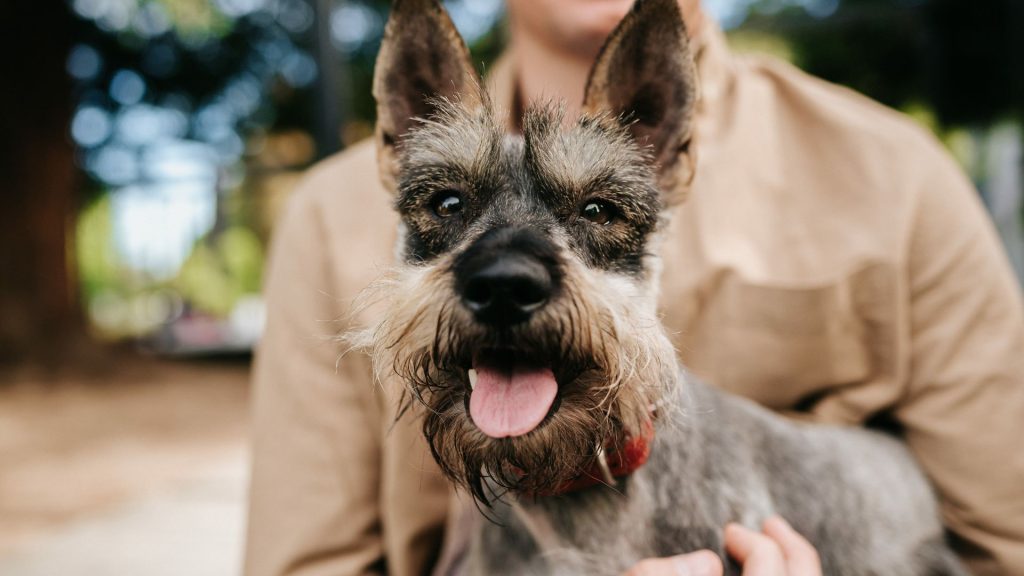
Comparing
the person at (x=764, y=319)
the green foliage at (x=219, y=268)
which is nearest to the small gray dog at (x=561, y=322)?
the person at (x=764, y=319)

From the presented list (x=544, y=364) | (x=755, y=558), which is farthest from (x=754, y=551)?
(x=544, y=364)

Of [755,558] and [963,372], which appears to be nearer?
[755,558]

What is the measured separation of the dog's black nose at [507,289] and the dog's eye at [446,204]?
374 millimetres

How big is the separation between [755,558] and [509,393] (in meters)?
0.75

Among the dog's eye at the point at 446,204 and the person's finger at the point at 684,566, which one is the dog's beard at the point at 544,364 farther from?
the person's finger at the point at 684,566

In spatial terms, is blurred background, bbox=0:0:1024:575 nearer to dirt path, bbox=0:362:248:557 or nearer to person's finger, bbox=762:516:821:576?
dirt path, bbox=0:362:248:557

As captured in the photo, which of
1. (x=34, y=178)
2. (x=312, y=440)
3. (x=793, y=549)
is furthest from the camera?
(x=34, y=178)

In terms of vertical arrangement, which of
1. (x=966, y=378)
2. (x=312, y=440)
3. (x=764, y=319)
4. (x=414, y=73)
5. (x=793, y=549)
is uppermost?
(x=414, y=73)

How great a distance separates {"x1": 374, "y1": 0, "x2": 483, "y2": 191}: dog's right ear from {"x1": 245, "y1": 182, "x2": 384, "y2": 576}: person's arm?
721 millimetres

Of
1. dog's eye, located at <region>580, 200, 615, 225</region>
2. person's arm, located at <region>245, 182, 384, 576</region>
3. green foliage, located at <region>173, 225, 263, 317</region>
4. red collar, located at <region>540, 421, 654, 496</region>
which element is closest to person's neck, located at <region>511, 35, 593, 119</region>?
dog's eye, located at <region>580, 200, 615, 225</region>

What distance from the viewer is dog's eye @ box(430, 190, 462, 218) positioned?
201 centimetres

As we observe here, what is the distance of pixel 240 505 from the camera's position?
6.38m

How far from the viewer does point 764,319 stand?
2.57 m

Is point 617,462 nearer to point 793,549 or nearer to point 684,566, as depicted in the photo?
point 684,566
